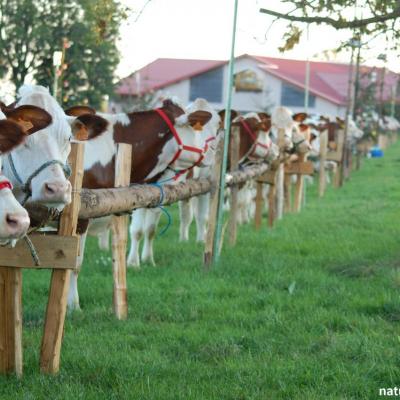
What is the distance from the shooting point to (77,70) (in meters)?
40.8

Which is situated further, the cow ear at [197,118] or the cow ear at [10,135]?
the cow ear at [197,118]

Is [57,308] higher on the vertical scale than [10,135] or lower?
lower

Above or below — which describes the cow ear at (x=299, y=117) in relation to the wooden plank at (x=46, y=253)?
above

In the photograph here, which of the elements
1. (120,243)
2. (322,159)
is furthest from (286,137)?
(120,243)

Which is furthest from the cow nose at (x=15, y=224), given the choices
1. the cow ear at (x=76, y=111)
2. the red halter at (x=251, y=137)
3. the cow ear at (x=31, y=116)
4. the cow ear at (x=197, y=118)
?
the red halter at (x=251, y=137)

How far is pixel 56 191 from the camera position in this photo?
5734mm

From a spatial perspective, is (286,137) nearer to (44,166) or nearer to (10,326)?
(44,166)

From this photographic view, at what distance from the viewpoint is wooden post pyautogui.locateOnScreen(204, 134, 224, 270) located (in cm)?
1035

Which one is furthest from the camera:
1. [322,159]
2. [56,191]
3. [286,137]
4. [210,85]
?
[210,85]

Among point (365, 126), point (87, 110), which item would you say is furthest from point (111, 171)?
point (365, 126)

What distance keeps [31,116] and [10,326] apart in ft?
4.42

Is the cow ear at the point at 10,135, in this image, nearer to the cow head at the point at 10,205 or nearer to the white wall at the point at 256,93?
the cow head at the point at 10,205

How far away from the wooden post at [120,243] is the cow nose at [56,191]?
7.00 feet

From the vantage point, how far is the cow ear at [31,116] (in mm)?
5527
